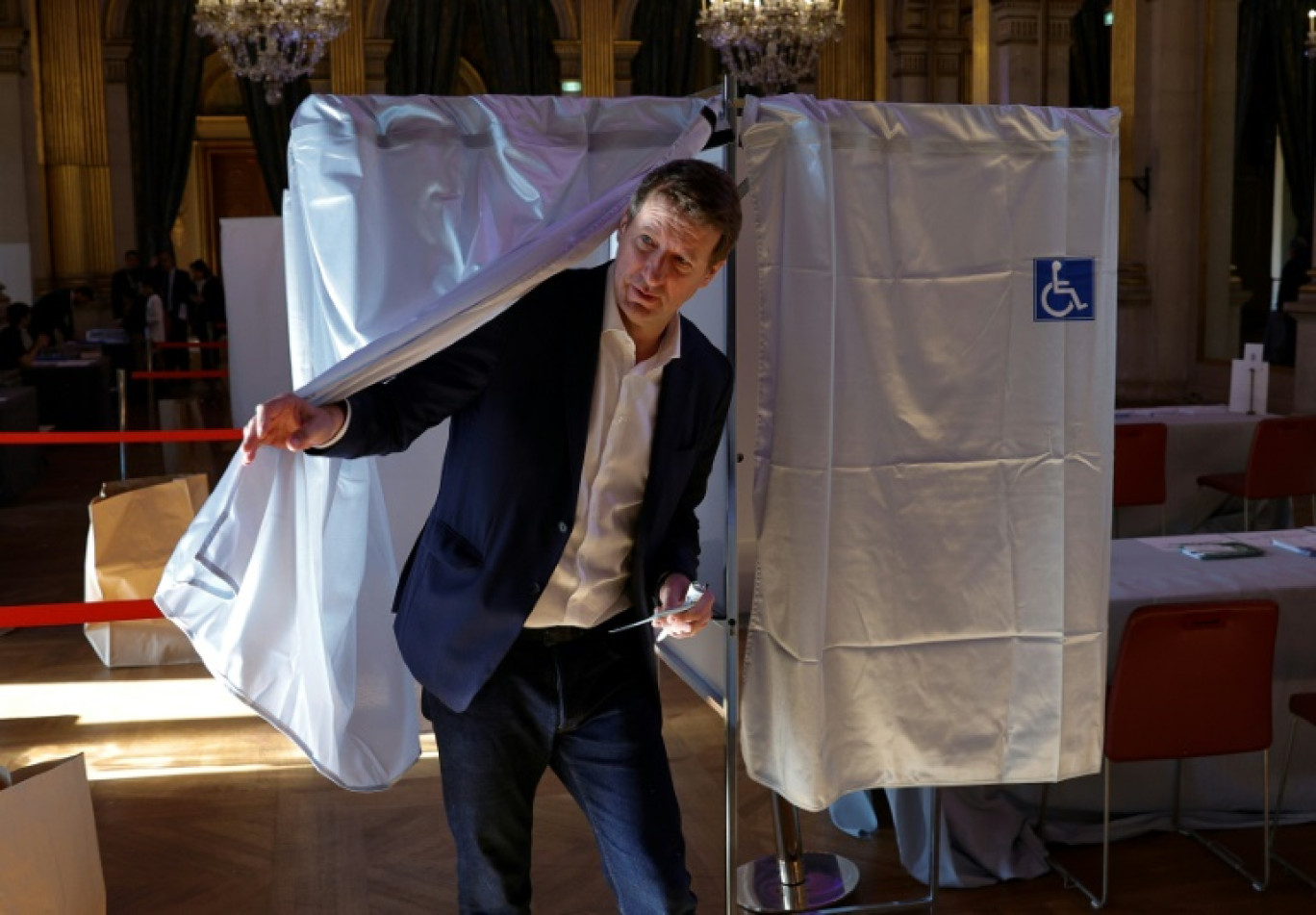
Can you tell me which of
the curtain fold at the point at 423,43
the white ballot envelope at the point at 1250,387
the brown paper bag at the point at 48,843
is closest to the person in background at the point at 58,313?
the curtain fold at the point at 423,43

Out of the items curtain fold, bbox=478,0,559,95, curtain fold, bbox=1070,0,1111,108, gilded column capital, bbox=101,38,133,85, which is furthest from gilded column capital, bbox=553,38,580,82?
curtain fold, bbox=1070,0,1111,108

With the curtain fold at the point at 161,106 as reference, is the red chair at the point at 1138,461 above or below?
below

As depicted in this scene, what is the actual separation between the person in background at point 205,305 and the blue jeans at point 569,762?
15173 millimetres

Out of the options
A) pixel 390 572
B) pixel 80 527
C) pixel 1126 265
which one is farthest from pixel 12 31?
pixel 390 572

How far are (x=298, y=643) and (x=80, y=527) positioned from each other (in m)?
6.86

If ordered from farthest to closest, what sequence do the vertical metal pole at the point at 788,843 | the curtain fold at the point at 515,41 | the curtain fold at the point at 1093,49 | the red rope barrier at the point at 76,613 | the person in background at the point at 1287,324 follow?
the curtain fold at the point at 515,41
the curtain fold at the point at 1093,49
the person in background at the point at 1287,324
the red rope barrier at the point at 76,613
the vertical metal pole at the point at 788,843

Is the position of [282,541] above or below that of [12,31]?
below

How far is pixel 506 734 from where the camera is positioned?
7.75ft

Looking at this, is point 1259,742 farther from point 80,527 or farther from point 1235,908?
point 80,527

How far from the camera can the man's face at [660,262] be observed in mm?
2252

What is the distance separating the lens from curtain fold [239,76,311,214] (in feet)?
60.8

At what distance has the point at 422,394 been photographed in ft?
7.48

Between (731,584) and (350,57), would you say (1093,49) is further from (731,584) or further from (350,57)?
(731,584)

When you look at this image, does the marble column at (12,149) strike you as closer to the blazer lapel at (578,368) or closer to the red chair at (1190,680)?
the red chair at (1190,680)
